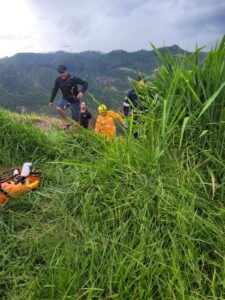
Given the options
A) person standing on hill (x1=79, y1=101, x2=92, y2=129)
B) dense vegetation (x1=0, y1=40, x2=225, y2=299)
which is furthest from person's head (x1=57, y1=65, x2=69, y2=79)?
dense vegetation (x1=0, y1=40, x2=225, y2=299)

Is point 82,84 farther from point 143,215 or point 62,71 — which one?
point 143,215

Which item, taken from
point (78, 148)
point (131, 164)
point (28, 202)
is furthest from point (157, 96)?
point (28, 202)

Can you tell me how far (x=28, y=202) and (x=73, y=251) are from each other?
1.03m

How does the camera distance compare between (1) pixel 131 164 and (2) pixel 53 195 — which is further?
(2) pixel 53 195

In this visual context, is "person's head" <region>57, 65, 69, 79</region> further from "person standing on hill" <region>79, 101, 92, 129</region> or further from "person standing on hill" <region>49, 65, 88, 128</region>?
"person standing on hill" <region>79, 101, 92, 129</region>

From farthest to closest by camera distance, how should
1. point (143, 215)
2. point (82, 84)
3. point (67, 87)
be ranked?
point (67, 87)
point (82, 84)
point (143, 215)

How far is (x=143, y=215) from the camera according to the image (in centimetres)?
233

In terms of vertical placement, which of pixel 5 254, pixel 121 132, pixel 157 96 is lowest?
pixel 5 254

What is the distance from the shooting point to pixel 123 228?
7.70 ft

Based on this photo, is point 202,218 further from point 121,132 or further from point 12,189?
point 12,189

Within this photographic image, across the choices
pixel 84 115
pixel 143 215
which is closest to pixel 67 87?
pixel 84 115

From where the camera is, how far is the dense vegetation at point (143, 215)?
2.03 m

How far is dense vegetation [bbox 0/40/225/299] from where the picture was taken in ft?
6.65

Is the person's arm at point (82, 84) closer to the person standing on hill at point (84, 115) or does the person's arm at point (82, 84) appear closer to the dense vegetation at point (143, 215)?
the person standing on hill at point (84, 115)
